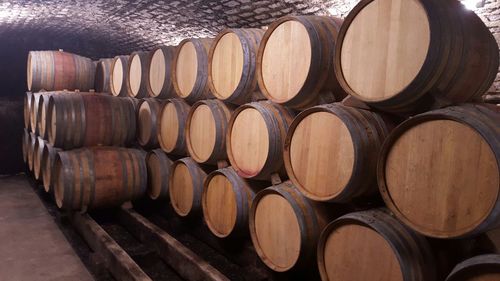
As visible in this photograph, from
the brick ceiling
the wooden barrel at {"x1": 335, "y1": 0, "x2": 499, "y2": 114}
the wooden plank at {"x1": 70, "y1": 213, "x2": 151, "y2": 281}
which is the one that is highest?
the brick ceiling

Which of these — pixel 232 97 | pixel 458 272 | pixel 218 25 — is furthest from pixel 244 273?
pixel 218 25

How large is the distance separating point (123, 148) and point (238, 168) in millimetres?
2341

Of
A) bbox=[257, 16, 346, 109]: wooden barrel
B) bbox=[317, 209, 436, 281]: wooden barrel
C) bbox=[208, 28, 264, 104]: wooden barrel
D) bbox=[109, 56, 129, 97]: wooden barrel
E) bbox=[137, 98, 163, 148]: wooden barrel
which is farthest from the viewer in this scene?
bbox=[109, 56, 129, 97]: wooden barrel

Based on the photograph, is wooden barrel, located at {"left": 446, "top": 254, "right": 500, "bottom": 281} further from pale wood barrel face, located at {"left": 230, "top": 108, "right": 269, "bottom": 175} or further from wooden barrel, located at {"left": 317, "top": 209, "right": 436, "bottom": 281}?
pale wood barrel face, located at {"left": 230, "top": 108, "right": 269, "bottom": 175}

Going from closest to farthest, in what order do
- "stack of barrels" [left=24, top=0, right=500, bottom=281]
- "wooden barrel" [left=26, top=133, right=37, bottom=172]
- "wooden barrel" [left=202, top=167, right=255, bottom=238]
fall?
"stack of barrels" [left=24, top=0, right=500, bottom=281]
"wooden barrel" [left=202, top=167, right=255, bottom=238]
"wooden barrel" [left=26, top=133, right=37, bottom=172]

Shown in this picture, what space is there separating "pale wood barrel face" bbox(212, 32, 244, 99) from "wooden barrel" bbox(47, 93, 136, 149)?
1.98 metres

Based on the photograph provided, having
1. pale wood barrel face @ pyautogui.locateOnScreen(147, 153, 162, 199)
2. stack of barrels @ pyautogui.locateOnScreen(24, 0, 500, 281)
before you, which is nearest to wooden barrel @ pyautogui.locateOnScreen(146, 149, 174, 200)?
pale wood barrel face @ pyautogui.locateOnScreen(147, 153, 162, 199)

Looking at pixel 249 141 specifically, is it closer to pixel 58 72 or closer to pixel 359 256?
pixel 359 256

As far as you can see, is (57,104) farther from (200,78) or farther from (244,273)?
(244,273)

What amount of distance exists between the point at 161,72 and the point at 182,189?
1385 mm

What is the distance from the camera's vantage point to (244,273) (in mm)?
3596

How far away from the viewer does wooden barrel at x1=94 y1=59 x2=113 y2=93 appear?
6.26 metres

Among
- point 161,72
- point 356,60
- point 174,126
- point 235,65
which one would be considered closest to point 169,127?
point 174,126

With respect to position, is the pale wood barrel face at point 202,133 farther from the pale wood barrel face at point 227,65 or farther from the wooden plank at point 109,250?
the wooden plank at point 109,250
